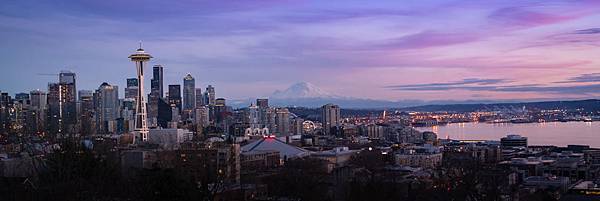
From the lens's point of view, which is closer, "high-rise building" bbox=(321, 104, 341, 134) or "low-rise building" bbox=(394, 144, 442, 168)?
"low-rise building" bbox=(394, 144, 442, 168)

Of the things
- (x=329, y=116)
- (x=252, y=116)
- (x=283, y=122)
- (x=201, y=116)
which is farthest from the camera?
(x=329, y=116)

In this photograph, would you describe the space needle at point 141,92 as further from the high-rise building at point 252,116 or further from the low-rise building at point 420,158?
the high-rise building at point 252,116

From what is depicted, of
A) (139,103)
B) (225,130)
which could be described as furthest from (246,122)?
(139,103)

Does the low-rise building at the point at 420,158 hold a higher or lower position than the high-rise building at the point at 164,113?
lower

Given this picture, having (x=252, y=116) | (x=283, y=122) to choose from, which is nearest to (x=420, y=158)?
(x=283, y=122)

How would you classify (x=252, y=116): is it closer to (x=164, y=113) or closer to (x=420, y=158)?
(x=164, y=113)

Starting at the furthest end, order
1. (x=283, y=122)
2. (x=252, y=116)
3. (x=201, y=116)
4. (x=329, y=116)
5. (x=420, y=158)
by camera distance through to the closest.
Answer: (x=329, y=116) → (x=252, y=116) → (x=283, y=122) → (x=201, y=116) → (x=420, y=158)

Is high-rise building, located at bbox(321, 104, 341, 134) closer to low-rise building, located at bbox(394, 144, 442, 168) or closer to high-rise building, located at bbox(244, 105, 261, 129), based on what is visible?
high-rise building, located at bbox(244, 105, 261, 129)

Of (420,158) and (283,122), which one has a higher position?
(283,122)

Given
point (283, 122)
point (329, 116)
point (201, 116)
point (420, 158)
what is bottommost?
point (420, 158)

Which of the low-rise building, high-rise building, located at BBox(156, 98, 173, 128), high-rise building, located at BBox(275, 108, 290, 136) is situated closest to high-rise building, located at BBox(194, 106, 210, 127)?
high-rise building, located at BBox(156, 98, 173, 128)

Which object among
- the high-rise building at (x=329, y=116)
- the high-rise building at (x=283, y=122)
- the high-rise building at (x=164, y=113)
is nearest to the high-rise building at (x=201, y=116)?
the high-rise building at (x=164, y=113)
